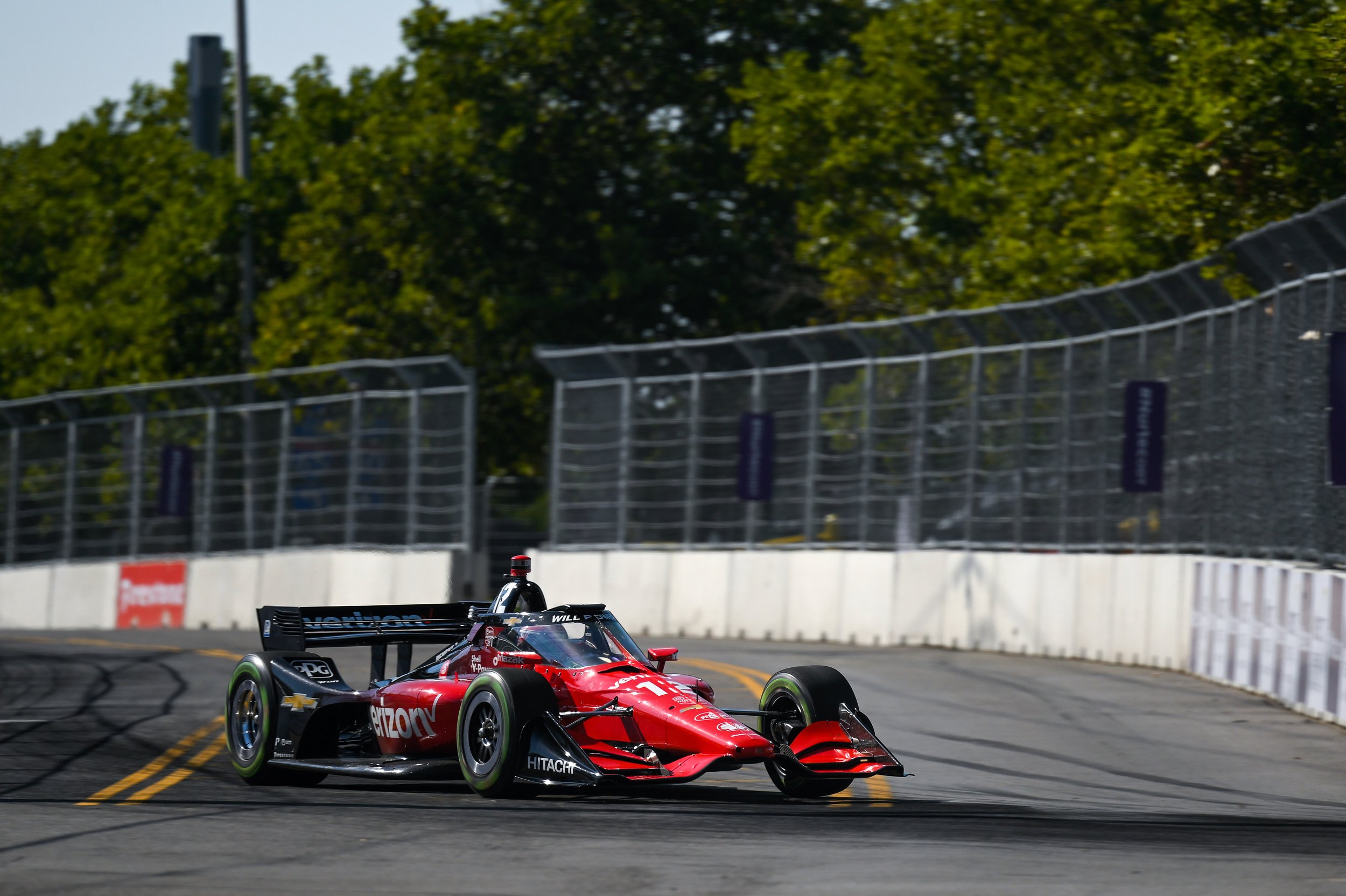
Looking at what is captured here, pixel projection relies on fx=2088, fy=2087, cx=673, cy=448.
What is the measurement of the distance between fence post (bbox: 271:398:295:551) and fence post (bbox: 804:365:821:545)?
29.6 feet

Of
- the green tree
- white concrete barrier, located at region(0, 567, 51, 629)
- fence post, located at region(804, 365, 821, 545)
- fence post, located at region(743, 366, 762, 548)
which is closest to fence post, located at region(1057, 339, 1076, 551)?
fence post, located at region(804, 365, 821, 545)

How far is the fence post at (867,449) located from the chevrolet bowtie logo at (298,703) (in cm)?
1278

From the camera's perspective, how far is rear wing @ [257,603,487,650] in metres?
12.6

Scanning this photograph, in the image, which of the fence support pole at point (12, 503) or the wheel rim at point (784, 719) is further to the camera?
the fence support pole at point (12, 503)

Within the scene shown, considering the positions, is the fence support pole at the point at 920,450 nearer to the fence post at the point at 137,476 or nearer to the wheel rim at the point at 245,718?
the wheel rim at the point at 245,718

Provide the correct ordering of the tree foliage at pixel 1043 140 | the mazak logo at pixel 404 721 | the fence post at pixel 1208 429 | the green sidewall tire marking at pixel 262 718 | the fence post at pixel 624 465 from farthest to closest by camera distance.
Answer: the fence post at pixel 624 465 < the tree foliage at pixel 1043 140 < the fence post at pixel 1208 429 < the green sidewall tire marking at pixel 262 718 < the mazak logo at pixel 404 721

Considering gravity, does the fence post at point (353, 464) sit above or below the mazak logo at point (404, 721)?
above

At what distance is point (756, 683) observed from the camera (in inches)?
682

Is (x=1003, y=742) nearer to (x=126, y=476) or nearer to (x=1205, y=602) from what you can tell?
(x=1205, y=602)

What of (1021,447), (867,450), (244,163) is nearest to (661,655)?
(1021,447)

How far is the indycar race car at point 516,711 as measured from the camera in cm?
1043

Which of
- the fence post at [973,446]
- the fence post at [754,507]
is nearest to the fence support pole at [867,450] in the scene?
the fence post at [973,446]

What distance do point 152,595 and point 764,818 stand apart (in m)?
23.5

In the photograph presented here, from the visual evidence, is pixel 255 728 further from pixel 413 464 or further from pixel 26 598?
pixel 26 598
